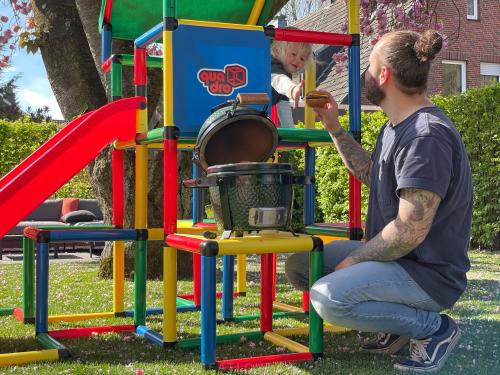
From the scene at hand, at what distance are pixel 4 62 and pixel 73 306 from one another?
21.7 feet

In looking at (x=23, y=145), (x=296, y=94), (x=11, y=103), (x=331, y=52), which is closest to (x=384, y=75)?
(x=296, y=94)

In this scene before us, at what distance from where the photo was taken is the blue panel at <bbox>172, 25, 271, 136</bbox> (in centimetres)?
409

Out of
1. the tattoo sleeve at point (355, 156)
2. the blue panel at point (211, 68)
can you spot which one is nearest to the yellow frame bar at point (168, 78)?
the blue panel at point (211, 68)

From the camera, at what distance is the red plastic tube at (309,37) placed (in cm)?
429

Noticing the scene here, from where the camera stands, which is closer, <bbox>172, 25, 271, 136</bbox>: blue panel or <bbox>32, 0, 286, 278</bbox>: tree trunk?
<bbox>172, 25, 271, 136</bbox>: blue panel

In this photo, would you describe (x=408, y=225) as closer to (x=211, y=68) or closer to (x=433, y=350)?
(x=433, y=350)

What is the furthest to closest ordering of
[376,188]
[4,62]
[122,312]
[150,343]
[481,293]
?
[4,62], [481,293], [122,312], [150,343], [376,188]

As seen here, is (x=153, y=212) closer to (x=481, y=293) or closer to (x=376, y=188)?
(x=481, y=293)

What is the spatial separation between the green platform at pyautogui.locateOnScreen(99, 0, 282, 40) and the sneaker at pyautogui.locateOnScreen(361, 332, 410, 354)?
2.63 m

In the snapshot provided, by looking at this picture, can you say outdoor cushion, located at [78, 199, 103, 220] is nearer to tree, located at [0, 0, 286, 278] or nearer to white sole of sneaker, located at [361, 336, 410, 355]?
tree, located at [0, 0, 286, 278]

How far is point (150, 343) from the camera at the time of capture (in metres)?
4.21

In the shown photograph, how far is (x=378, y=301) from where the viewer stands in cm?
324

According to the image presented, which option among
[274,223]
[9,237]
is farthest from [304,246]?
[9,237]

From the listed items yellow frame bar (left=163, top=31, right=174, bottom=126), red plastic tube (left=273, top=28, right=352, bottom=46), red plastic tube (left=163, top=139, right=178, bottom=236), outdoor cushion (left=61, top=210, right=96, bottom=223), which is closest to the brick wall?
outdoor cushion (left=61, top=210, right=96, bottom=223)
